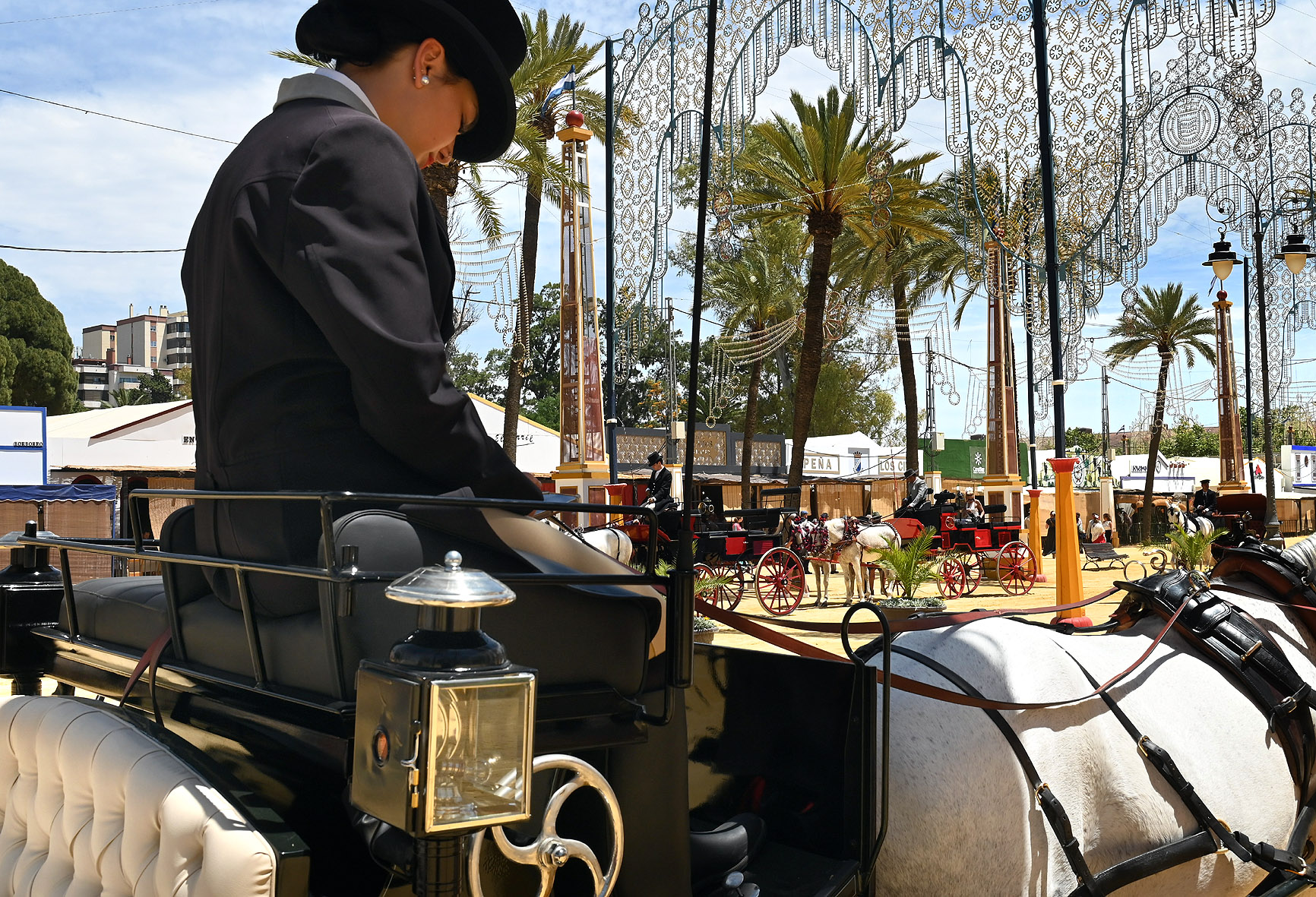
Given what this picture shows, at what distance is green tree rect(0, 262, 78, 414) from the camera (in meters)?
41.2

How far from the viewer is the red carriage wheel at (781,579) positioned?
14.5 m

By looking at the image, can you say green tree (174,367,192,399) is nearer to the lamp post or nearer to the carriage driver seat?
the lamp post

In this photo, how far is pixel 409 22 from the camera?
2076mm

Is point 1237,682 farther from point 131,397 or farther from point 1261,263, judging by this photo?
point 131,397

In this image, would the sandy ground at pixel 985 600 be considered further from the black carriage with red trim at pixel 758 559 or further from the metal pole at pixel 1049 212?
the metal pole at pixel 1049 212

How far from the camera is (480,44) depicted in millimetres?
2115

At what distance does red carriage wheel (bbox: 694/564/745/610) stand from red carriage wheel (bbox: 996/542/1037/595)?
445cm

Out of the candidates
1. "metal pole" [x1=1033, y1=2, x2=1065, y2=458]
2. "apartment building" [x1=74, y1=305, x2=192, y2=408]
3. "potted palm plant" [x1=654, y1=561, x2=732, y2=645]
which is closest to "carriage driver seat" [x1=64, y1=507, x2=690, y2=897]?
"potted palm plant" [x1=654, y1=561, x2=732, y2=645]

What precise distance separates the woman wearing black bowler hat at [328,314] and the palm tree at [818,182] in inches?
692

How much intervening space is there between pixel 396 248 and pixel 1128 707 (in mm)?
2102

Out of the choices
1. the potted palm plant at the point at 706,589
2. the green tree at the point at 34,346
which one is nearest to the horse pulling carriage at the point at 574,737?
the potted palm plant at the point at 706,589

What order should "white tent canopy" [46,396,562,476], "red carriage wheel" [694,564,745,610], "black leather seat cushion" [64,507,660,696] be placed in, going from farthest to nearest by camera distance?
"white tent canopy" [46,396,562,476] < "red carriage wheel" [694,564,745,610] < "black leather seat cushion" [64,507,660,696]

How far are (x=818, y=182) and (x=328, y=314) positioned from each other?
735 inches

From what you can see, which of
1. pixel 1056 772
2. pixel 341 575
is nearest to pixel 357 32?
pixel 341 575
